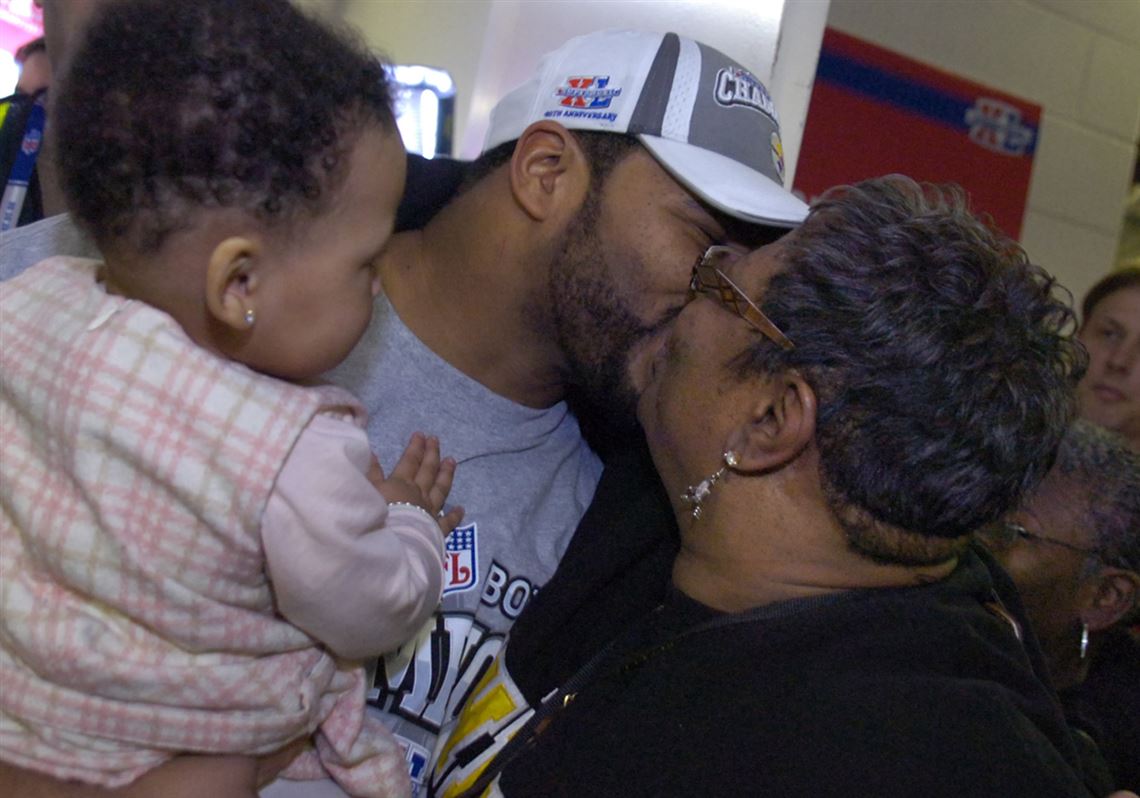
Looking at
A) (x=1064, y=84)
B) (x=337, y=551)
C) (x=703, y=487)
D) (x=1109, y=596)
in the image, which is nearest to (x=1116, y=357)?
(x=1064, y=84)

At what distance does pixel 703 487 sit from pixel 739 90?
2.39 ft

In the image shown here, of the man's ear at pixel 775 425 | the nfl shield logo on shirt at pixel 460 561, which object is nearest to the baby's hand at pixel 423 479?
the nfl shield logo on shirt at pixel 460 561

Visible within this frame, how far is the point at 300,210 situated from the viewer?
43.4 inches

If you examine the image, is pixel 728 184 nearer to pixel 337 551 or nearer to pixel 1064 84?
pixel 337 551

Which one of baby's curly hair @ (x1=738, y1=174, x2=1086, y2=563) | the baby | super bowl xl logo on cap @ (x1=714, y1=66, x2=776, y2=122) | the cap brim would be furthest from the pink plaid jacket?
super bowl xl logo on cap @ (x1=714, y1=66, x2=776, y2=122)

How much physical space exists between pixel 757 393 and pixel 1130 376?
7.25ft

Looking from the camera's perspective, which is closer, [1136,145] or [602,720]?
[602,720]

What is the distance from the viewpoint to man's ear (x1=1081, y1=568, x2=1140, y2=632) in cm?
190

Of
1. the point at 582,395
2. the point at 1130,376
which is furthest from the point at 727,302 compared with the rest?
the point at 1130,376

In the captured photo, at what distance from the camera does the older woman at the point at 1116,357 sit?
10.1 feet

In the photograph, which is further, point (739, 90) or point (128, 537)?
point (739, 90)

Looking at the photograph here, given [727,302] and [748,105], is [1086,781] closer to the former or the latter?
[727,302]

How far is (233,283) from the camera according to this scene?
3.64 ft

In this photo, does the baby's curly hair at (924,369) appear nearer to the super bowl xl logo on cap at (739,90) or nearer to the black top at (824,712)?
the black top at (824,712)
